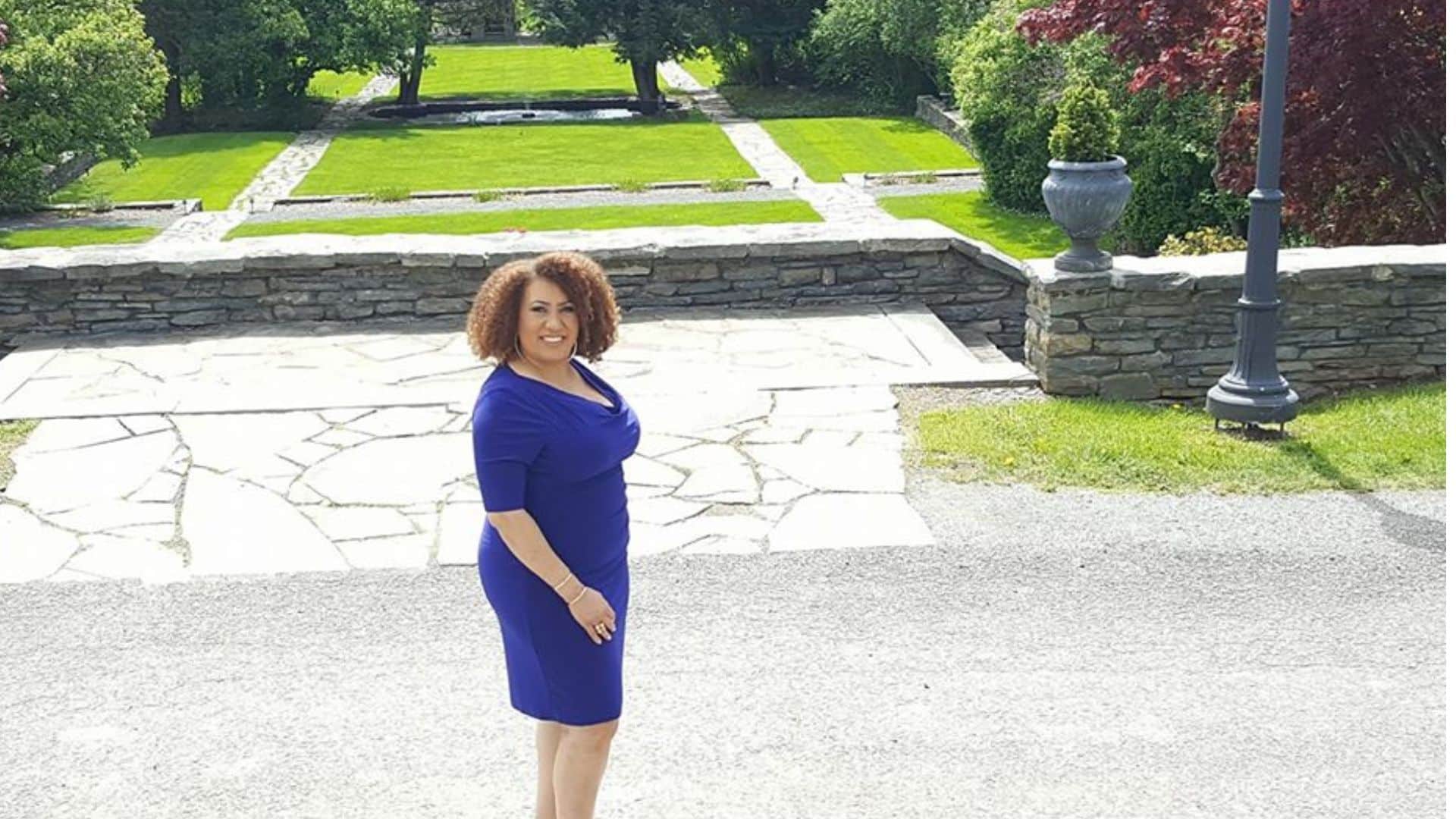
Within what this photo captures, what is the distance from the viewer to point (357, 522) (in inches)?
256

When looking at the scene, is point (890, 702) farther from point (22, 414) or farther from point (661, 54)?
point (661, 54)

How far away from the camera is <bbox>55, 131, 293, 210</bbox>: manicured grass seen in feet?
77.4

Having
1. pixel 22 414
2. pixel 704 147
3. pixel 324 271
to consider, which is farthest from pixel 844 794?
pixel 704 147

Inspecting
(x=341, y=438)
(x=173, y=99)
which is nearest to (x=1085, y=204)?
(x=341, y=438)

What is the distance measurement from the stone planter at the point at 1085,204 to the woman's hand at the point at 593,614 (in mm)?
5329

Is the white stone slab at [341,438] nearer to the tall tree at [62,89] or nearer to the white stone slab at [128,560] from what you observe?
the white stone slab at [128,560]

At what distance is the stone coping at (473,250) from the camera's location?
33.6ft

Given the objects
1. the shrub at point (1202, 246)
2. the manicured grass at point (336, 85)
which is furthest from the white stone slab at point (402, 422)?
the manicured grass at point (336, 85)

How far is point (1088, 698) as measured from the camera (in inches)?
189

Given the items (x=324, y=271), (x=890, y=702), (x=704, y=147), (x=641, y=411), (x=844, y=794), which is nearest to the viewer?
(x=844, y=794)

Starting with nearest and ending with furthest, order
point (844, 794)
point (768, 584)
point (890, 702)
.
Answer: point (844, 794) < point (890, 702) < point (768, 584)

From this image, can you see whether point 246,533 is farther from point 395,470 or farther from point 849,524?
point 849,524

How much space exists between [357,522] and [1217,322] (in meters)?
4.85

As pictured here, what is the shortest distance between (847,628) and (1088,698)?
0.92 metres
